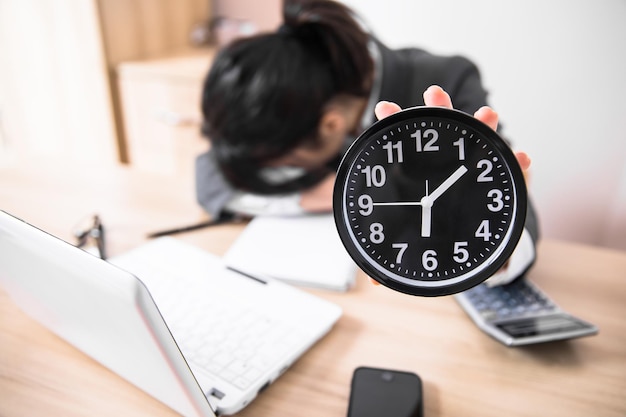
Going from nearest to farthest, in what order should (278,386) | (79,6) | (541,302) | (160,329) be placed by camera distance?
(160,329)
(278,386)
(541,302)
(79,6)

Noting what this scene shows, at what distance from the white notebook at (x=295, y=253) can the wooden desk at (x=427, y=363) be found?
4 centimetres

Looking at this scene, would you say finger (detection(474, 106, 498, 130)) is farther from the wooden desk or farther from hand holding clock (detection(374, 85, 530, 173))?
the wooden desk

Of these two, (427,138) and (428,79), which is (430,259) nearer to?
(427,138)

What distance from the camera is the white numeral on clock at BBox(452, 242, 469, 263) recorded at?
1.72ft

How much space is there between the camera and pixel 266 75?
961 mm

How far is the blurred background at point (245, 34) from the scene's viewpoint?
169cm

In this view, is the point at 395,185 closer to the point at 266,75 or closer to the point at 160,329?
the point at 160,329

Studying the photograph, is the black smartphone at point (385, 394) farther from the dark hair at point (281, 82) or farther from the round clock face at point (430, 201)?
the dark hair at point (281, 82)

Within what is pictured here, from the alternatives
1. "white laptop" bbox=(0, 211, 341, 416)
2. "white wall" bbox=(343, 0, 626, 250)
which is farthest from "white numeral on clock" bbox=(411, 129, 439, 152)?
"white wall" bbox=(343, 0, 626, 250)

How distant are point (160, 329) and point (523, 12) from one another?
1.66 metres

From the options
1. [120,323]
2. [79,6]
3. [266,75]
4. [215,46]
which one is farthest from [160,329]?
[215,46]

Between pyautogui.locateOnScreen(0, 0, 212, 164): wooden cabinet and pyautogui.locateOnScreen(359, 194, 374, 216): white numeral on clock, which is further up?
pyautogui.locateOnScreen(359, 194, 374, 216): white numeral on clock

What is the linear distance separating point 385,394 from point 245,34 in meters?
1.22

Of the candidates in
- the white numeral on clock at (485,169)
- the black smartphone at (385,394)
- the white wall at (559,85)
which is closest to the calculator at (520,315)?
the black smartphone at (385,394)
